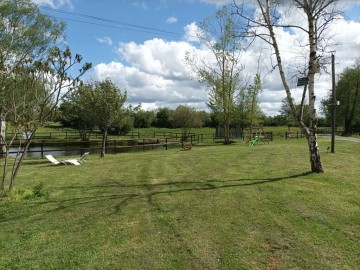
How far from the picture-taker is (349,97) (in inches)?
1874

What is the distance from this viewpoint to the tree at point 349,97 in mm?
47188

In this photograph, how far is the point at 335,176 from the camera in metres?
9.11

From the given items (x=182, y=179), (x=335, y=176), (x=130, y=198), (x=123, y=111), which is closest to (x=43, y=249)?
(x=130, y=198)

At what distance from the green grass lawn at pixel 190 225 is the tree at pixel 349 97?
4349 cm

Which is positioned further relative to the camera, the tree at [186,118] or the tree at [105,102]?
the tree at [186,118]

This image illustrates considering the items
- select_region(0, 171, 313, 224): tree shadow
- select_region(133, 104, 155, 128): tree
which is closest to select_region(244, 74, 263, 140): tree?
select_region(0, 171, 313, 224): tree shadow

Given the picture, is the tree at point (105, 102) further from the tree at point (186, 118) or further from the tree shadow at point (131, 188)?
the tree at point (186, 118)

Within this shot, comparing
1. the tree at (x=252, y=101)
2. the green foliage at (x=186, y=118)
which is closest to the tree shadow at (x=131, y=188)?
the tree at (x=252, y=101)

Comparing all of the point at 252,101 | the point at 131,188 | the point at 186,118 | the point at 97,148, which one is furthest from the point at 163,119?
the point at 131,188

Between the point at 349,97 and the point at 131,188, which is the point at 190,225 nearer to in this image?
the point at 131,188

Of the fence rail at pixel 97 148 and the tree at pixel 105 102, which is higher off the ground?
the tree at pixel 105 102

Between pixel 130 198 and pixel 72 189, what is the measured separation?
2.08 meters

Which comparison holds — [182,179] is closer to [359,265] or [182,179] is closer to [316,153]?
[316,153]

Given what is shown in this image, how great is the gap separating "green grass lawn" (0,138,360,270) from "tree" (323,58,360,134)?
143ft
